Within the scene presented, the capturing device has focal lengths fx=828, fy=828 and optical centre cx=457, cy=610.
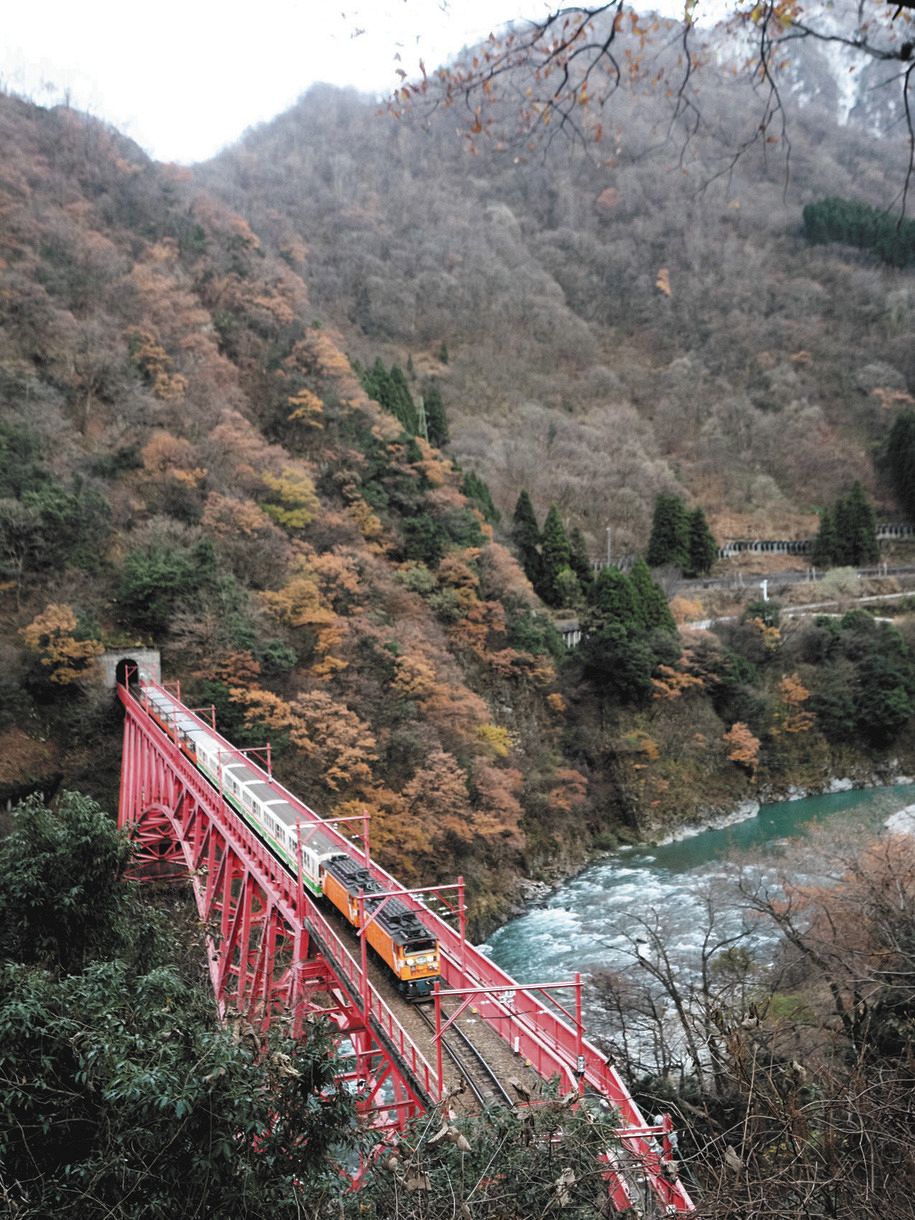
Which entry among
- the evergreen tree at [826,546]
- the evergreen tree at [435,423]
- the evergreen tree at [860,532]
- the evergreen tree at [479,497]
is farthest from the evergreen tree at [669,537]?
the evergreen tree at [435,423]

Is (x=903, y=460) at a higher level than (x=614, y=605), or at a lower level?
higher

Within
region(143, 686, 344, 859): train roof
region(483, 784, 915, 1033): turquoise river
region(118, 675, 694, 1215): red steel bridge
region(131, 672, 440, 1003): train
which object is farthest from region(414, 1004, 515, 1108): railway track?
region(483, 784, 915, 1033): turquoise river

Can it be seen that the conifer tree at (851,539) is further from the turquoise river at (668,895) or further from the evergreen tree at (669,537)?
the turquoise river at (668,895)

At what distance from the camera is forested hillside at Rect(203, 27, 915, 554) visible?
54.4 meters

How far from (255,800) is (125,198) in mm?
33891

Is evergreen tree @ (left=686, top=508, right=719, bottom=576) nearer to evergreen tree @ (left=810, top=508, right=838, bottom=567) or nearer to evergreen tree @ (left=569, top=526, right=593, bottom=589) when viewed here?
evergreen tree @ (left=810, top=508, right=838, bottom=567)

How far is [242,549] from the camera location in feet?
83.2

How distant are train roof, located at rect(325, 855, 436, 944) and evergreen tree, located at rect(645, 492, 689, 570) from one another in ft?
115

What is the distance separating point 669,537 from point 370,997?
126ft

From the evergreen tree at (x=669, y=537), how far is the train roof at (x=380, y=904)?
115 feet

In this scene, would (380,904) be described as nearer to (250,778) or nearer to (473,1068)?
(473,1068)

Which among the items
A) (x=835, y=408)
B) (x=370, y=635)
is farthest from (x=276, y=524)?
(x=835, y=408)

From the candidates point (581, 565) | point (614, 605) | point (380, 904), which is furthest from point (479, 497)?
point (380, 904)

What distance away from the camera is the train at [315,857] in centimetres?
942
